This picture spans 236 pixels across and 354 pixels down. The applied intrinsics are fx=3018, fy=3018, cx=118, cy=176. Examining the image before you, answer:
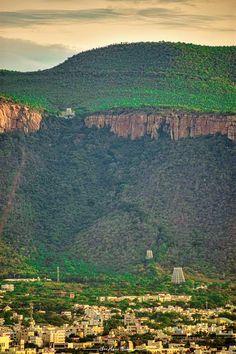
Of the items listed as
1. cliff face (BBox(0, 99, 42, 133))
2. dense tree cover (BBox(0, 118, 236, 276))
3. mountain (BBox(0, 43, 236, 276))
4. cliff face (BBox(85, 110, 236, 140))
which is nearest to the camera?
dense tree cover (BBox(0, 118, 236, 276))

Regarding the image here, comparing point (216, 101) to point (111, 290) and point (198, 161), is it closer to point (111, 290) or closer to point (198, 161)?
point (198, 161)

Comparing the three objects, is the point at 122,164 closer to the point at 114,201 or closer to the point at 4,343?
the point at 114,201

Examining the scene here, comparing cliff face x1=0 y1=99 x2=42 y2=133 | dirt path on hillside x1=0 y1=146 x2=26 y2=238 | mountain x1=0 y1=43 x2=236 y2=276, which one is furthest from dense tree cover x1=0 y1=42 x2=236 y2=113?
dirt path on hillside x1=0 y1=146 x2=26 y2=238

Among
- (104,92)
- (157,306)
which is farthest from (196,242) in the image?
(104,92)

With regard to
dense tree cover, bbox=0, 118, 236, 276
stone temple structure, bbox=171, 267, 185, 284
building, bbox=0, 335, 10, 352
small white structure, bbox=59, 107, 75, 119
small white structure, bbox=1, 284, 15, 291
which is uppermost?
small white structure, bbox=59, 107, 75, 119

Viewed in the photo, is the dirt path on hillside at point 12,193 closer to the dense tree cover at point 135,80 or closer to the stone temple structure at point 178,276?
the dense tree cover at point 135,80

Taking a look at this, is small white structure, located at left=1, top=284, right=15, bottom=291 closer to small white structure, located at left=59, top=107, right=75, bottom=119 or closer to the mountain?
the mountain

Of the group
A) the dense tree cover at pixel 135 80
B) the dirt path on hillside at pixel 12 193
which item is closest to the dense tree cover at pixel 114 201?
the dirt path on hillside at pixel 12 193
